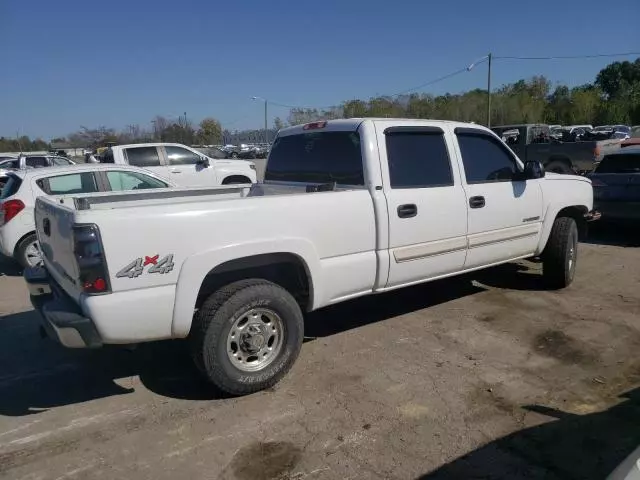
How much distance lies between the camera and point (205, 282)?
145 inches

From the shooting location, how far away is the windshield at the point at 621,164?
30.1 ft

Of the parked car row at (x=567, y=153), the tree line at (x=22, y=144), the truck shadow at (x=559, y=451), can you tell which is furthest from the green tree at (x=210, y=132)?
the truck shadow at (x=559, y=451)

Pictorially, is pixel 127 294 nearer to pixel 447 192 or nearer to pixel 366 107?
pixel 447 192

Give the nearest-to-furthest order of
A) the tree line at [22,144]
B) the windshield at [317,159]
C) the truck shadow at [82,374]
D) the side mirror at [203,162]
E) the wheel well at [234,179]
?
the truck shadow at [82,374], the windshield at [317,159], the side mirror at [203,162], the wheel well at [234,179], the tree line at [22,144]

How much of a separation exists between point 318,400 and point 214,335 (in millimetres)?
872

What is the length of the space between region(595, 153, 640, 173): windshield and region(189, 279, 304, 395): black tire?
7.94m

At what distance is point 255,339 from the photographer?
369 centimetres

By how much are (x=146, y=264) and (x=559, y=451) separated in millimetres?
2638

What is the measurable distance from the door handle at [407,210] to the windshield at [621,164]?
21.8 feet

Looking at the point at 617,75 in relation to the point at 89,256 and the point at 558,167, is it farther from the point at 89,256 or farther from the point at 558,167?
the point at 89,256

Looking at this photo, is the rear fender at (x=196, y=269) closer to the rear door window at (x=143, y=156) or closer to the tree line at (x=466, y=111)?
the rear door window at (x=143, y=156)

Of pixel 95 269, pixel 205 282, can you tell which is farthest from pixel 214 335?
pixel 95 269

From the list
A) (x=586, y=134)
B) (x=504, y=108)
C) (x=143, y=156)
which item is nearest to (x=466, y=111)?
(x=504, y=108)

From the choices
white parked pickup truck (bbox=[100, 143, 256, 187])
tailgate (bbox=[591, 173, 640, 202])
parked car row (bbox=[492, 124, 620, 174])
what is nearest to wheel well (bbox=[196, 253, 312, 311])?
tailgate (bbox=[591, 173, 640, 202])
